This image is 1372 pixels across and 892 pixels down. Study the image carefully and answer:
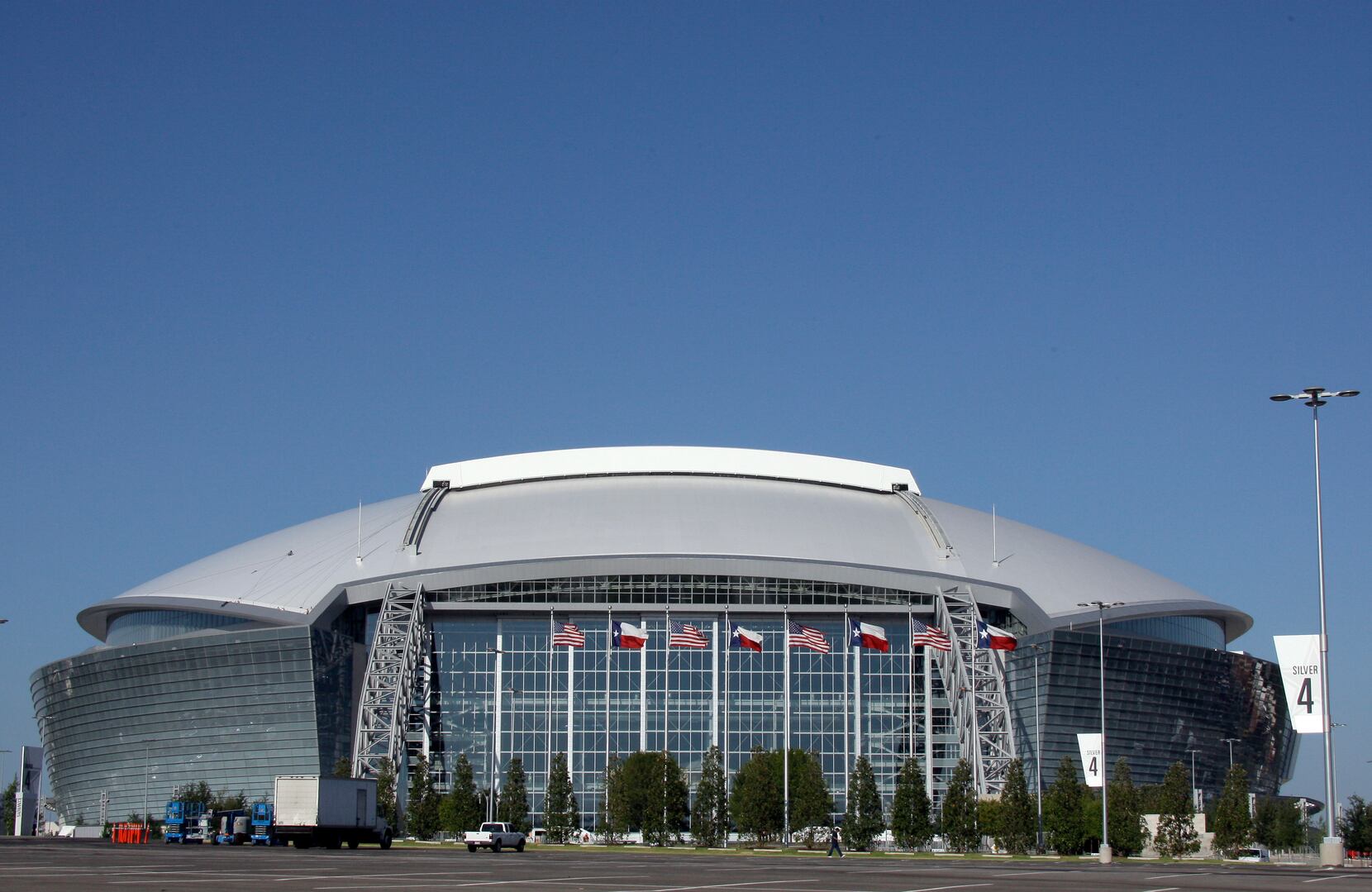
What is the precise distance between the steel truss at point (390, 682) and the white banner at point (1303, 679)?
6022 cm

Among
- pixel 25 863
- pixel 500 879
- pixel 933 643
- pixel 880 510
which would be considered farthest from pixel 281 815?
pixel 880 510

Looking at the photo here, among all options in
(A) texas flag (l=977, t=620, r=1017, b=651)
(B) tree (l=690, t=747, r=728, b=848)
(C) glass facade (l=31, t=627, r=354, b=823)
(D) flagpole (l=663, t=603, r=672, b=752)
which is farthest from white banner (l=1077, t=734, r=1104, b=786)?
(C) glass facade (l=31, t=627, r=354, b=823)

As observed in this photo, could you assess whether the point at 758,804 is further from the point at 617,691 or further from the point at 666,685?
the point at 617,691

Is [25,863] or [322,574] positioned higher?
[322,574]

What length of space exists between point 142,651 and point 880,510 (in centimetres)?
4972

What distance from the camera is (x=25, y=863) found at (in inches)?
1543

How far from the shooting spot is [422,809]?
8706cm

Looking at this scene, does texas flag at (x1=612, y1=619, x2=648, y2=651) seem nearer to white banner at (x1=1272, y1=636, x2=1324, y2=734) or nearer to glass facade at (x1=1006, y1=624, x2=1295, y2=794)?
glass facade at (x1=1006, y1=624, x2=1295, y2=794)

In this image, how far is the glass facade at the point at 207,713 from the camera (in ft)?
318

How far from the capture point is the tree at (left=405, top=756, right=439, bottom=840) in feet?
284

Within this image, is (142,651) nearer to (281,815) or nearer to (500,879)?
(281,815)

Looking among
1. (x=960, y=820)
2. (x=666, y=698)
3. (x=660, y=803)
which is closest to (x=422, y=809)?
(x=660, y=803)

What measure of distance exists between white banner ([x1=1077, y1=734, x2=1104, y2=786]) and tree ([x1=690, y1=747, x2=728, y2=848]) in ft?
62.0

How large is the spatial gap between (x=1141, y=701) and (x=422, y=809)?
45.8m
